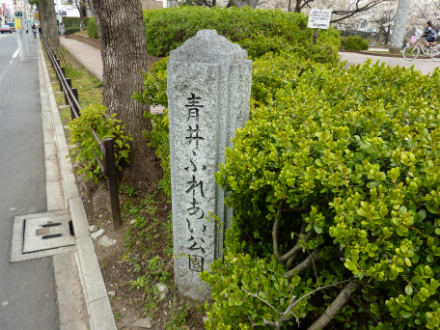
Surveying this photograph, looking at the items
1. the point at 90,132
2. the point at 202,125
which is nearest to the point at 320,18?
the point at 90,132

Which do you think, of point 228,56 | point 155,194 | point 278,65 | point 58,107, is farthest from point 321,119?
point 58,107

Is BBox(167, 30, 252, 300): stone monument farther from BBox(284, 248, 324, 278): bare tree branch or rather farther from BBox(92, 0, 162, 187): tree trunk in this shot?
BBox(92, 0, 162, 187): tree trunk

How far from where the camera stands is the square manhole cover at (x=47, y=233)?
3946 millimetres

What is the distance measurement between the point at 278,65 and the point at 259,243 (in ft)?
8.09

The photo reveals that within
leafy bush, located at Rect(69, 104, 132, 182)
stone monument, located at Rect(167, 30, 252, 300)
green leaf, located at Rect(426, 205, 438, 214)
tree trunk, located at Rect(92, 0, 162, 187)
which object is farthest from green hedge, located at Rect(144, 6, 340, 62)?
green leaf, located at Rect(426, 205, 438, 214)

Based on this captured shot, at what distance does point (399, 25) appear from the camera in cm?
1923

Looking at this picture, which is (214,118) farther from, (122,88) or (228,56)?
(122,88)

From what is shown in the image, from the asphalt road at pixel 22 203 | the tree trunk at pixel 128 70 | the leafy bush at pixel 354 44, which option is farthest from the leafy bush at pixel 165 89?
the leafy bush at pixel 354 44

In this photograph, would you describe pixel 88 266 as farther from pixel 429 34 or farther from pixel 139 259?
pixel 429 34

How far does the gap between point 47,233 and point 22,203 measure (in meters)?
1.06

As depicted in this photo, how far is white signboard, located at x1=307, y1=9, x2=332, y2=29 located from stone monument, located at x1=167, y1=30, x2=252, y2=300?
5259mm

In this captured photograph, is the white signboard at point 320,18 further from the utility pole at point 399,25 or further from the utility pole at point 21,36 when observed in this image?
the utility pole at point 21,36

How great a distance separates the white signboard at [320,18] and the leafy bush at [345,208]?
4.72m

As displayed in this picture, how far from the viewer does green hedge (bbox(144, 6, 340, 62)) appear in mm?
6532
